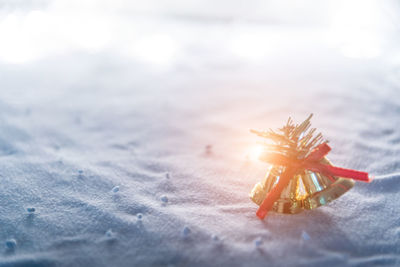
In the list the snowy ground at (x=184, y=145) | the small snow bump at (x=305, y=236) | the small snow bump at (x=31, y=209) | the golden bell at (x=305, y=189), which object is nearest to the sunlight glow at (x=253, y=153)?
the snowy ground at (x=184, y=145)

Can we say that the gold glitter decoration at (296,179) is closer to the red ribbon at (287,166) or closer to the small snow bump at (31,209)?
the red ribbon at (287,166)

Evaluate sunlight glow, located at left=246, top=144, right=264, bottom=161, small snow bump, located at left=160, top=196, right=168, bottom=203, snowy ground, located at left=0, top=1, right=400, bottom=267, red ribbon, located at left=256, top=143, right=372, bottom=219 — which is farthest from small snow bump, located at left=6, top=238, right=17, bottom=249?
sunlight glow, located at left=246, top=144, right=264, bottom=161

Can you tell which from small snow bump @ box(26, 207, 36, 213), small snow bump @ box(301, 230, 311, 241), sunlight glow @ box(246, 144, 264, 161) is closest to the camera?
small snow bump @ box(301, 230, 311, 241)

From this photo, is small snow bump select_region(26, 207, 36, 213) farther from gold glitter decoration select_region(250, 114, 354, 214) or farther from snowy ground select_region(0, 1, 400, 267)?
gold glitter decoration select_region(250, 114, 354, 214)

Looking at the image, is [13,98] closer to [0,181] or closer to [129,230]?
[0,181]

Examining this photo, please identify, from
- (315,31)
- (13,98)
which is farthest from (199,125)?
(315,31)

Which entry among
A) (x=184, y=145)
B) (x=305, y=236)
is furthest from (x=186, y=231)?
(x=184, y=145)
